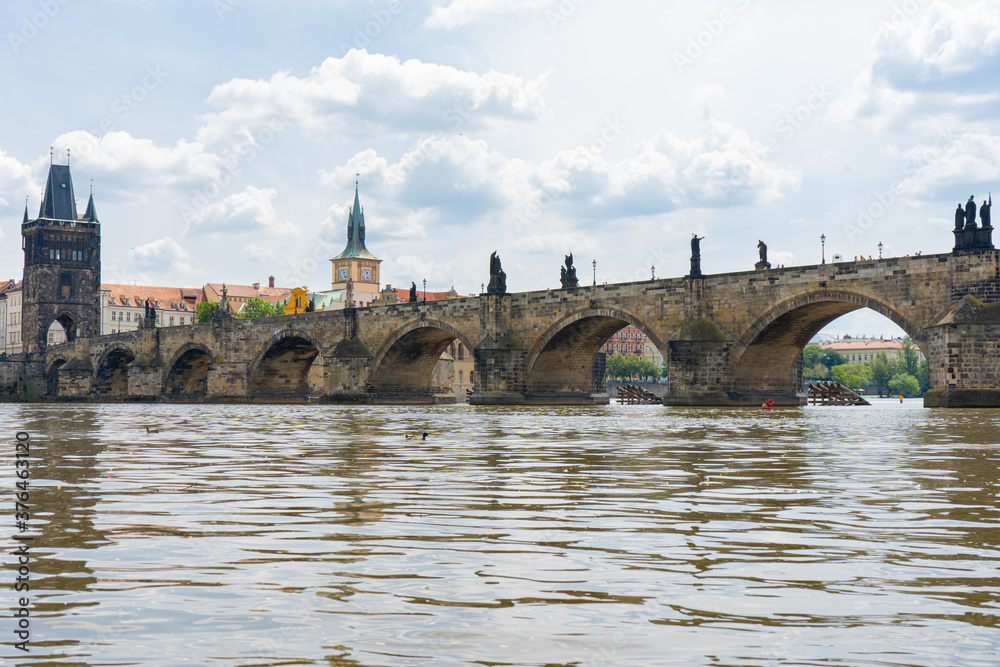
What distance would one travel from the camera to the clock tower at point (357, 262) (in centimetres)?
15850

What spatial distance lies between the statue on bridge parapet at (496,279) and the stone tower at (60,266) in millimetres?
72793

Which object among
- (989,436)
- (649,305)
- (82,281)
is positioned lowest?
(989,436)

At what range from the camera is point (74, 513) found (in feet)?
25.2

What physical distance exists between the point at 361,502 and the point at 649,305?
120ft

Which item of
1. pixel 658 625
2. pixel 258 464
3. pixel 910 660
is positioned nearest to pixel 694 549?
pixel 658 625

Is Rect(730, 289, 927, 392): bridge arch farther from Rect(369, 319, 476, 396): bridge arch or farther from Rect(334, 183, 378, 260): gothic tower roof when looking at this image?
Rect(334, 183, 378, 260): gothic tower roof

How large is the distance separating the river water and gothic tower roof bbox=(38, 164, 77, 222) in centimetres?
11397

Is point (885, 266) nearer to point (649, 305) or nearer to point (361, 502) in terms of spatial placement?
point (649, 305)

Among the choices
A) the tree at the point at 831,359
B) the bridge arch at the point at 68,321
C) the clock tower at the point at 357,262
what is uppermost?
the clock tower at the point at 357,262

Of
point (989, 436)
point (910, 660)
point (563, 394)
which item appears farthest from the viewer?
point (563, 394)

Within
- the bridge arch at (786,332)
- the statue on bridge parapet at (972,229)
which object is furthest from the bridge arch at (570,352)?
the statue on bridge parapet at (972,229)

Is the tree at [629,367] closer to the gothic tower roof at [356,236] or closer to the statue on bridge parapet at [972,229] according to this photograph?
the gothic tower roof at [356,236]

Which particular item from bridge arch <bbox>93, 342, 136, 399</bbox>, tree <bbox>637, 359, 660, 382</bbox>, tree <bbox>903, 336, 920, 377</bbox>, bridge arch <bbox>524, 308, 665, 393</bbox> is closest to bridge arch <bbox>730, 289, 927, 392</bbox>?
bridge arch <bbox>524, 308, 665, 393</bbox>

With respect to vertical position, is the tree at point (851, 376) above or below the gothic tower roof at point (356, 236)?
below
